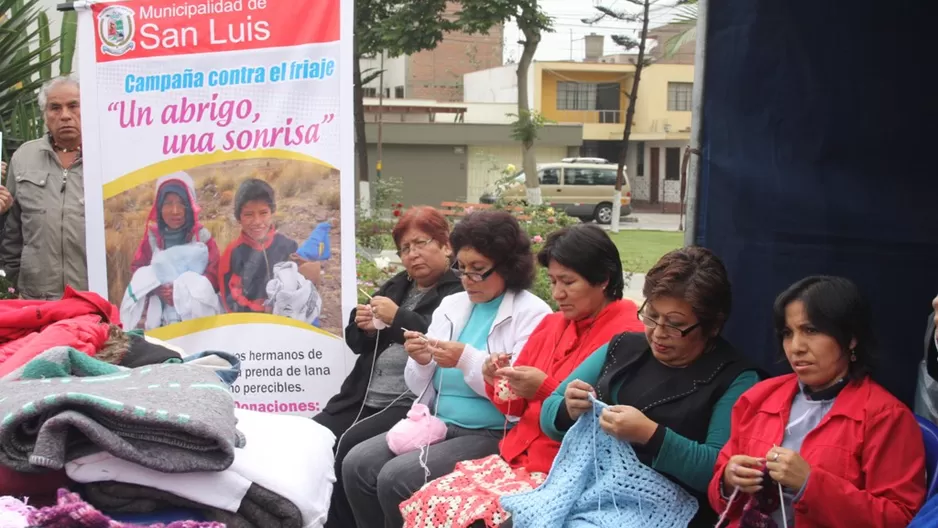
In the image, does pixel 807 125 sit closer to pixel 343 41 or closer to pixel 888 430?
pixel 888 430

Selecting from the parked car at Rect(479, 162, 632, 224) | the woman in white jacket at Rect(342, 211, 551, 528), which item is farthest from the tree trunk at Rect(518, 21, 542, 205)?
the woman in white jacket at Rect(342, 211, 551, 528)

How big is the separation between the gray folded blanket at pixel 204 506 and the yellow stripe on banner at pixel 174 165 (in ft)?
8.17

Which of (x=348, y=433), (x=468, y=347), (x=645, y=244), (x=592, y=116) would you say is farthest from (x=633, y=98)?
(x=468, y=347)

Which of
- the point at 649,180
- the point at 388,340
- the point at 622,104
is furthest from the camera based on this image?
the point at 622,104

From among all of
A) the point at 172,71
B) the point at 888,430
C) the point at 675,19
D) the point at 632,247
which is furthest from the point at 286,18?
the point at 632,247

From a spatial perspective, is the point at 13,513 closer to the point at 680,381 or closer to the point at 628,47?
the point at 680,381

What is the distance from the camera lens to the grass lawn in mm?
18672

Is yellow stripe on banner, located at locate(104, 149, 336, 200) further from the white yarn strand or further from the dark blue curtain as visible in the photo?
the white yarn strand

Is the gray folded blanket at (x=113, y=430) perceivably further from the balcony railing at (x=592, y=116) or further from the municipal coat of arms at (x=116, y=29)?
the balcony railing at (x=592, y=116)

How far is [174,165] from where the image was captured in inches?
172

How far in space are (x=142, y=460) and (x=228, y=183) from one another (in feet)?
8.57

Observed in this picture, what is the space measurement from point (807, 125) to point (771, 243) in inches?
17.3

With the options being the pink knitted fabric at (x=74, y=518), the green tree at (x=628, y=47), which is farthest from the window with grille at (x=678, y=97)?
the pink knitted fabric at (x=74, y=518)

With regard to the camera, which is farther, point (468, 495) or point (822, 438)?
point (468, 495)
